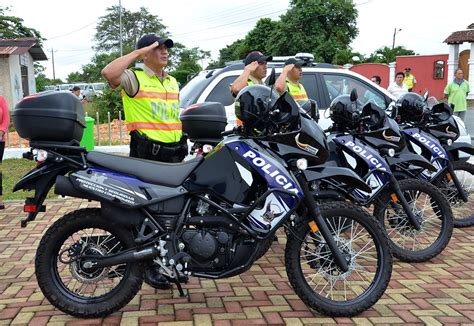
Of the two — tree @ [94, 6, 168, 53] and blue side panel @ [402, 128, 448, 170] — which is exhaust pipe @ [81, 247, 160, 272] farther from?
tree @ [94, 6, 168, 53]

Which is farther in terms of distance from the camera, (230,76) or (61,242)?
(230,76)

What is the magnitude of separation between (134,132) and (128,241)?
40.1 inches

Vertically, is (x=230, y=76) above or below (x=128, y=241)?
above

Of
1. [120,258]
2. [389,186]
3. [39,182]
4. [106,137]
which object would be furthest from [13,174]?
[389,186]

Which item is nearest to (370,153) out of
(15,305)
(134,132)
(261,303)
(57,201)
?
(261,303)

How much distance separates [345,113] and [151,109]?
5.75 feet

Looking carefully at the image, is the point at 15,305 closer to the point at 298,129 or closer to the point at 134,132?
the point at 134,132

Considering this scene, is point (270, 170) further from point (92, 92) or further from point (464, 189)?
point (92, 92)

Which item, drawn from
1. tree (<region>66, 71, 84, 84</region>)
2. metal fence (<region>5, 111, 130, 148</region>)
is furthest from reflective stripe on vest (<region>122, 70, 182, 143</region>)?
tree (<region>66, 71, 84, 84</region>)

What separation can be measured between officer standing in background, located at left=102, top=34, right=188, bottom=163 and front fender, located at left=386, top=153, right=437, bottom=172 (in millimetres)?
1998

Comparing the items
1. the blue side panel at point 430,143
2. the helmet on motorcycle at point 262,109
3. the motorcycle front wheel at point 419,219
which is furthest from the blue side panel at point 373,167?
the helmet on motorcycle at point 262,109

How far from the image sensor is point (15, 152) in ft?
36.7

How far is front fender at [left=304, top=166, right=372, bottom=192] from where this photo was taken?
11.1 feet

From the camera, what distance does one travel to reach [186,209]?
323cm
